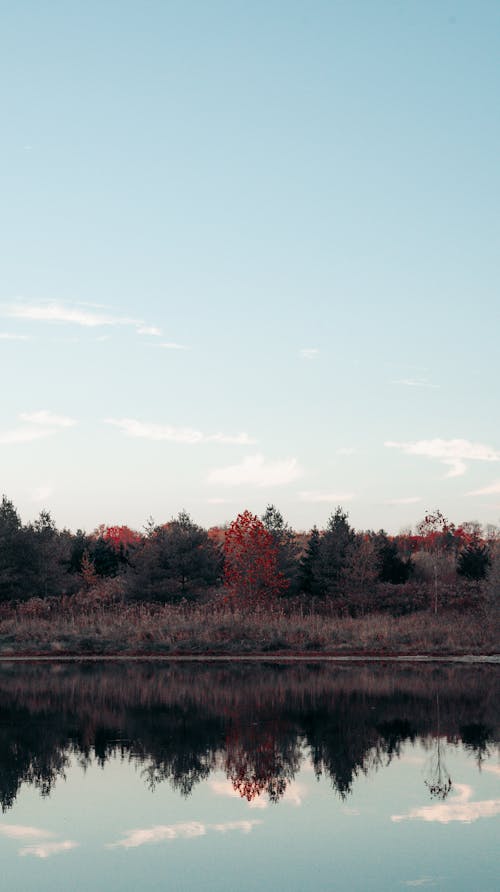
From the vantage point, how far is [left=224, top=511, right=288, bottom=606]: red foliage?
179ft

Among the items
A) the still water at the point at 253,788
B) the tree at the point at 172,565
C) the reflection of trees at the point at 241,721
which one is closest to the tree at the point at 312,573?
the tree at the point at 172,565

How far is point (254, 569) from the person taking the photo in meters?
56.1

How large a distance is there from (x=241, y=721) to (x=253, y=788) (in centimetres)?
606

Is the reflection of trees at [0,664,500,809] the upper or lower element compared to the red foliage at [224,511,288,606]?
lower

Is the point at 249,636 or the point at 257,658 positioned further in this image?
the point at 249,636

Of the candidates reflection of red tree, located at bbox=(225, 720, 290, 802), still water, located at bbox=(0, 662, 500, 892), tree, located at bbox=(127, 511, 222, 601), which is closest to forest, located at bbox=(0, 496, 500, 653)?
tree, located at bbox=(127, 511, 222, 601)

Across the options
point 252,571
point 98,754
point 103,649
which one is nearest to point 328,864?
point 98,754

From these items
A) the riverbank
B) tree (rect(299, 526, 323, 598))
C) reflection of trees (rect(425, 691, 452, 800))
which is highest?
tree (rect(299, 526, 323, 598))

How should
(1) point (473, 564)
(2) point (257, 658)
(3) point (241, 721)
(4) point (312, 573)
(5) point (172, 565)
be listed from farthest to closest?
(1) point (473, 564)
(4) point (312, 573)
(5) point (172, 565)
(2) point (257, 658)
(3) point (241, 721)

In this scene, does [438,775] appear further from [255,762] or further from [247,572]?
[247,572]

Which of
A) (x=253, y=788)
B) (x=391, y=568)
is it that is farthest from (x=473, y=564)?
(x=253, y=788)

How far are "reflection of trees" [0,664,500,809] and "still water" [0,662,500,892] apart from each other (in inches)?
2.4

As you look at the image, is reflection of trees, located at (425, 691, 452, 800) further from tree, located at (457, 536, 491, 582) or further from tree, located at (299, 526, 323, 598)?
tree, located at (457, 536, 491, 582)

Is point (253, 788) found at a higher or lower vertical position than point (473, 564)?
lower
